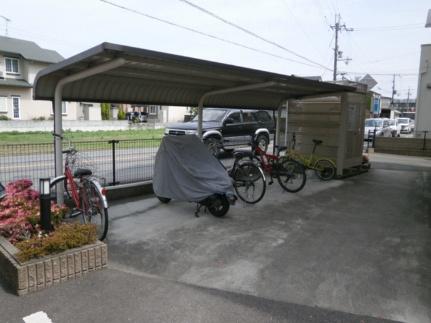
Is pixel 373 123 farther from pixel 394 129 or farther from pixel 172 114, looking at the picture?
pixel 172 114

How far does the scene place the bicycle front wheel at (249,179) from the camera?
19.4 feet

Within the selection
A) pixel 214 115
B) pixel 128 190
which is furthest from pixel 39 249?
pixel 214 115

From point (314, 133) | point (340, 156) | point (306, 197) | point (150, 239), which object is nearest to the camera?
point (150, 239)

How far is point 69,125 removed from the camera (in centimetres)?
2066

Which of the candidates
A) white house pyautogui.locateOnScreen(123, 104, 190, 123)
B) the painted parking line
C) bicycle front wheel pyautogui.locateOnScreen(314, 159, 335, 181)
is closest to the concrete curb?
the painted parking line

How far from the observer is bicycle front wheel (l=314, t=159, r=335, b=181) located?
8.37 meters

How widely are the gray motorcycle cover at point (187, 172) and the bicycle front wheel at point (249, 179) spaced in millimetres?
630

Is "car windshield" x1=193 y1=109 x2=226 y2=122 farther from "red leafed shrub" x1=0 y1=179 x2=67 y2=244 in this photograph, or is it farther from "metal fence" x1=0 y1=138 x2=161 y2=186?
"red leafed shrub" x1=0 y1=179 x2=67 y2=244

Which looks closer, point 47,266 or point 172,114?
point 47,266

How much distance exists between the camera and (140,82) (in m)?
5.82

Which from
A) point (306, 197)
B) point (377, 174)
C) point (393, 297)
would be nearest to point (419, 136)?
point (377, 174)

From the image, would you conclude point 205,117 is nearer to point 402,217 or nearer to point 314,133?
point 314,133

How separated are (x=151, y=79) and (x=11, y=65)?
24.3 meters

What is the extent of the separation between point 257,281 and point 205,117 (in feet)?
30.8
